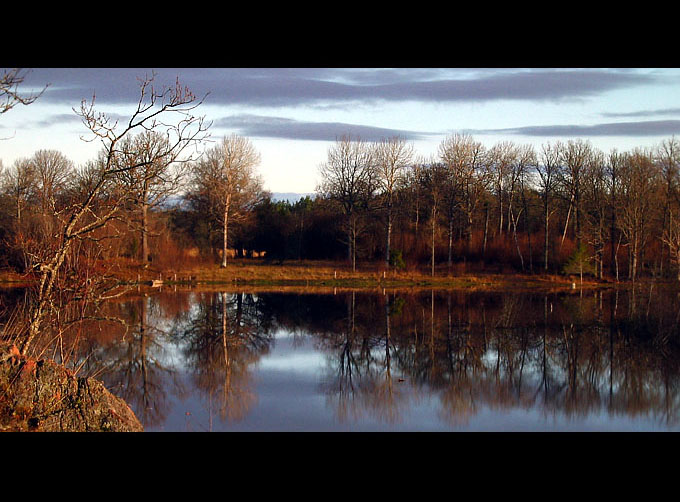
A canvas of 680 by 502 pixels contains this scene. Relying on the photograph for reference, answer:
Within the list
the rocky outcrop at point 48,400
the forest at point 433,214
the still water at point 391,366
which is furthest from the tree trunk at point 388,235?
the rocky outcrop at point 48,400

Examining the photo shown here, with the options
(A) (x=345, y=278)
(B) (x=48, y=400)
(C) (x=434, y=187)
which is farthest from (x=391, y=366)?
(C) (x=434, y=187)

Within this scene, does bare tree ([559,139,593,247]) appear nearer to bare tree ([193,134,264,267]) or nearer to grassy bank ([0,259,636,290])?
grassy bank ([0,259,636,290])

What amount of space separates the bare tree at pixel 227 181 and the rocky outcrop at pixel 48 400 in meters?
35.2

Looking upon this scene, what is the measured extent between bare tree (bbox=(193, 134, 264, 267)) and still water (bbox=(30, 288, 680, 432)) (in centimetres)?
1859

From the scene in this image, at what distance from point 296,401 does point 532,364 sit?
6.91 m

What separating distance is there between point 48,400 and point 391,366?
359 inches

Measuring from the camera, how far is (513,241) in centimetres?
4384

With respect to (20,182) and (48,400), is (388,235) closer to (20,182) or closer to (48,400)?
(20,182)

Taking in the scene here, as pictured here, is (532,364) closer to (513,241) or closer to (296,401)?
(296,401)

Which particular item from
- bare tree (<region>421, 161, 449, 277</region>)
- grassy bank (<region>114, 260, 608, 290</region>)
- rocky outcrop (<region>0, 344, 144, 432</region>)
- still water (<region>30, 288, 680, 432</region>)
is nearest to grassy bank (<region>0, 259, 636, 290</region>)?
grassy bank (<region>114, 260, 608, 290</region>)

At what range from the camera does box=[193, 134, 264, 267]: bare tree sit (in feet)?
145

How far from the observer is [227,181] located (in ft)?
146

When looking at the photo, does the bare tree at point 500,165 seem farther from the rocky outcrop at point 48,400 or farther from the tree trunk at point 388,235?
the rocky outcrop at point 48,400

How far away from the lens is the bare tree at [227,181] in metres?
44.1
